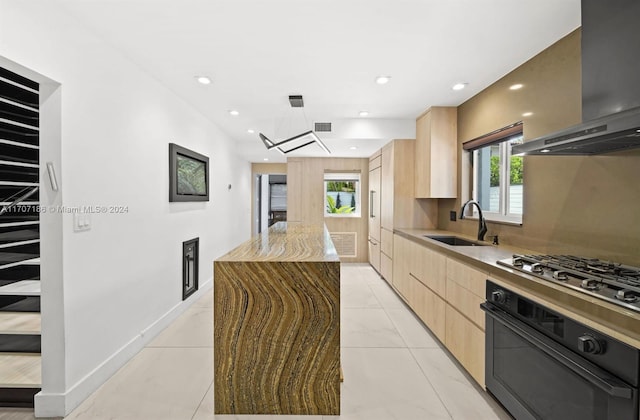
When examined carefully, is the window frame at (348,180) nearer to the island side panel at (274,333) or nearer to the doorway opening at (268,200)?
the doorway opening at (268,200)

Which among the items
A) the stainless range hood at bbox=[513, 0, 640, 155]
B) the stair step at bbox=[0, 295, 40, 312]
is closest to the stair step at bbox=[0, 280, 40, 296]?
the stair step at bbox=[0, 295, 40, 312]

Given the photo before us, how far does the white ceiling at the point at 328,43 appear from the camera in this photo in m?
1.84

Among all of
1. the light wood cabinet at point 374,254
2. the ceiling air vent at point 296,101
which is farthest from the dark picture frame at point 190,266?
the light wood cabinet at point 374,254

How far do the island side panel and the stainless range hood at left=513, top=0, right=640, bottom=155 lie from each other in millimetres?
1321

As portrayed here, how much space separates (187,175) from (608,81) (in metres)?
3.62

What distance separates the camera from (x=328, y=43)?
7.35 ft

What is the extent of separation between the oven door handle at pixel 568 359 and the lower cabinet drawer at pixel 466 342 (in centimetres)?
37

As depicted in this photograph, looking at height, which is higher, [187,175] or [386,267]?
[187,175]

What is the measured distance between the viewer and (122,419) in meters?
1.81

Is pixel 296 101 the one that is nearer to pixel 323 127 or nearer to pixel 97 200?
pixel 323 127

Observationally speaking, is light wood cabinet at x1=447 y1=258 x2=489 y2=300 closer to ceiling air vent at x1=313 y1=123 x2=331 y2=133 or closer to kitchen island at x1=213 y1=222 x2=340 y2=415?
kitchen island at x1=213 y1=222 x2=340 y2=415

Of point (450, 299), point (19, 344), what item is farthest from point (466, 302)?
point (19, 344)

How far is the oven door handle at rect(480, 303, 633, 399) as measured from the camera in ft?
3.54

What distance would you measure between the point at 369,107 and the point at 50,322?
11.7 ft
